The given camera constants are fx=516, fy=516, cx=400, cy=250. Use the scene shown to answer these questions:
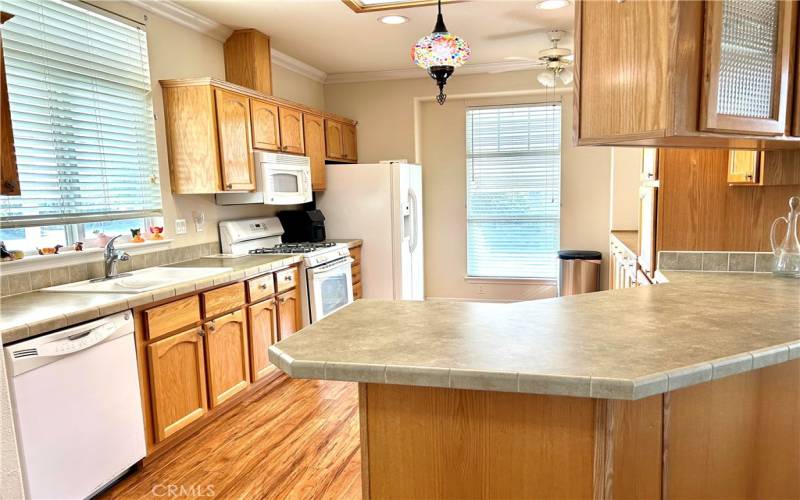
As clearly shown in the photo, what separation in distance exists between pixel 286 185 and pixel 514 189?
8.37ft

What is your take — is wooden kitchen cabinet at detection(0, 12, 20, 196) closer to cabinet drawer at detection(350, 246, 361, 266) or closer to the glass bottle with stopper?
cabinet drawer at detection(350, 246, 361, 266)

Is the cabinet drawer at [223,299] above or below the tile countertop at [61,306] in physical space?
below

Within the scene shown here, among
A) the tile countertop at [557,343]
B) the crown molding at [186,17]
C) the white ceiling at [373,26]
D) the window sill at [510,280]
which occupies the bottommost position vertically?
the window sill at [510,280]

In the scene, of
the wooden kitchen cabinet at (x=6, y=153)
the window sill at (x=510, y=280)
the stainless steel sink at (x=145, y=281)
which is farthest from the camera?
the window sill at (x=510, y=280)

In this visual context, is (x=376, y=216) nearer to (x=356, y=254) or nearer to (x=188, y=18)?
(x=356, y=254)

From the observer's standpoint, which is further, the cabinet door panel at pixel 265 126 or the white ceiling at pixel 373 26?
the cabinet door panel at pixel 265 126

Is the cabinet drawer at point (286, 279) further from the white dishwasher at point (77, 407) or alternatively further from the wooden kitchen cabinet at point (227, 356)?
the white dishwasher at point (77, 407)

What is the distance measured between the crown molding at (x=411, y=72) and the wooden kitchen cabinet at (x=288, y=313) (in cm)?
276

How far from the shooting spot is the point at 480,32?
4.13m

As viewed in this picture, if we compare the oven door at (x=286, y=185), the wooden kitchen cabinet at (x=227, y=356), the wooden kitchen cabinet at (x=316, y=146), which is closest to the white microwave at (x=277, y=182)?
the oven door at (x=286, y=185)

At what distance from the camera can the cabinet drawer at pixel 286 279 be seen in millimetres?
3598

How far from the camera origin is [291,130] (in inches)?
170

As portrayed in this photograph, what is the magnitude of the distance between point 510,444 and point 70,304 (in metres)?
1.96

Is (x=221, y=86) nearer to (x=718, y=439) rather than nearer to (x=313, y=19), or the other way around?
(x=313, y=19)
